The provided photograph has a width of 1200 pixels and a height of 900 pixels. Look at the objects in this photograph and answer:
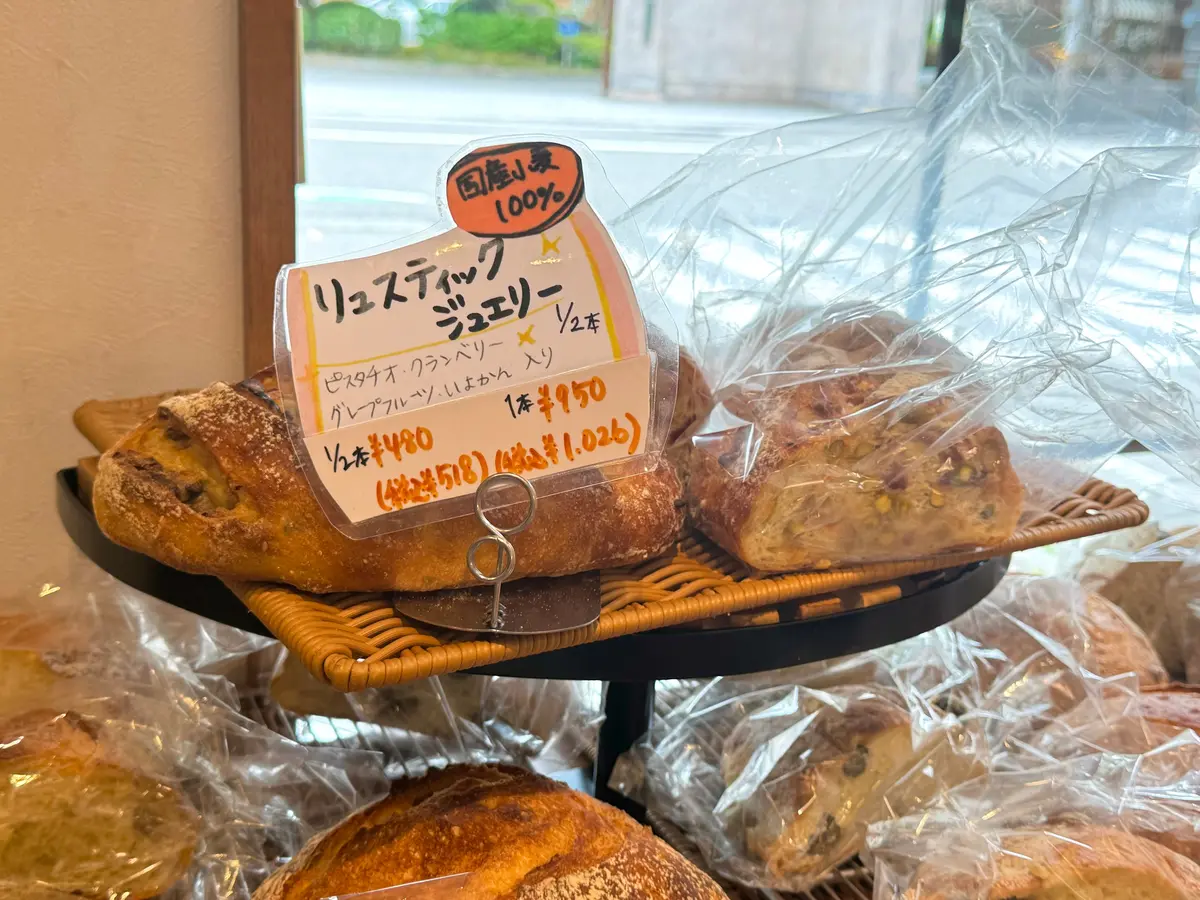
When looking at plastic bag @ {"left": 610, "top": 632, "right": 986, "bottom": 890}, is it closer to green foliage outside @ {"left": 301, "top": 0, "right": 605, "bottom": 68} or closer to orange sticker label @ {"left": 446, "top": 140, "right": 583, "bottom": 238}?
orange sticker label @ {"left": 446, "top": 140, "right": 583, "bottom": 238}

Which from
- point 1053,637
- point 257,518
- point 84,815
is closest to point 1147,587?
point 1053,637

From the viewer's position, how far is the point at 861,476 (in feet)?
3.19

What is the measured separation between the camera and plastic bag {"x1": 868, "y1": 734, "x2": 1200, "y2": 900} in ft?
3.19

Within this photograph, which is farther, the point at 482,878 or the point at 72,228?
the point at 72,228

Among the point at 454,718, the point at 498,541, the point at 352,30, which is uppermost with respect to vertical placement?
the point at 352,30

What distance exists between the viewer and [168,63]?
125 cm

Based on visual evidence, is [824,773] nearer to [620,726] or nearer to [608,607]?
[620,726]

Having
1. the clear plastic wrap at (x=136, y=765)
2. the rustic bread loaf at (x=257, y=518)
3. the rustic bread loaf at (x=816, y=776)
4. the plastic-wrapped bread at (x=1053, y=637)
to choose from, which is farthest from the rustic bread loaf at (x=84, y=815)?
the plastic-wrapped bread at (x=1053, y=637)

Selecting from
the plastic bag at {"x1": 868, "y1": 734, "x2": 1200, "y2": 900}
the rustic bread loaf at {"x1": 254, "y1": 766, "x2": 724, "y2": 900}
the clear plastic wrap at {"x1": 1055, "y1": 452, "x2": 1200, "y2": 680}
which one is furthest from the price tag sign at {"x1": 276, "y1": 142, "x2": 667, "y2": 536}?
the clear plastic wrap at {"x1": 1055, "y1": 452, "x2": 1200, "y2": 680}

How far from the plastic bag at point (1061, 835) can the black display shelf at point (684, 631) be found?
8.8 inches

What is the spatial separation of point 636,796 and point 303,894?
441 mm

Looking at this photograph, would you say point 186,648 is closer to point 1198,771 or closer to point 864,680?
point 864,680

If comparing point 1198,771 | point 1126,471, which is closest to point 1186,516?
point 1126,471

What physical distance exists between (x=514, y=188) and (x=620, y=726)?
66 centimetres
